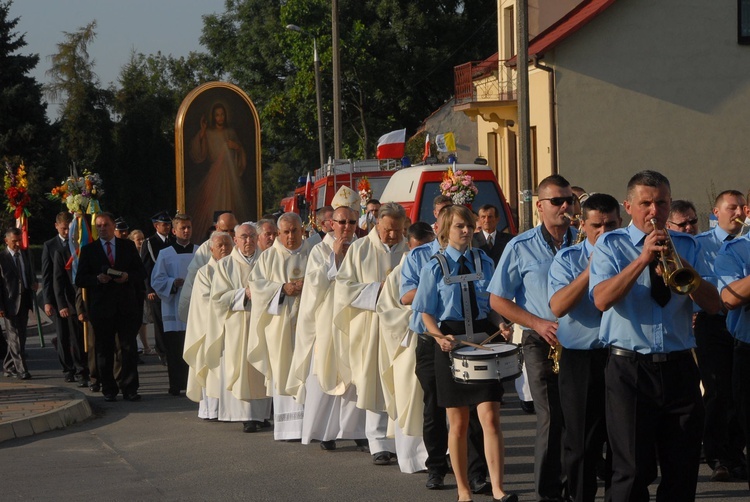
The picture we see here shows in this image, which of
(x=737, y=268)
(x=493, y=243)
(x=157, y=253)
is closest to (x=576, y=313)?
(x=737, y=268)

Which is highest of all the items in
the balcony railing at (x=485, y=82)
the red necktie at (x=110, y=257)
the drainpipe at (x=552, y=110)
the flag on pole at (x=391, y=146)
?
the balcony railing at (x=485, y=82)

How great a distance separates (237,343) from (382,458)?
2.94 metres

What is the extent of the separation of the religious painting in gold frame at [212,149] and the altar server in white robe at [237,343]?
27.0 feet

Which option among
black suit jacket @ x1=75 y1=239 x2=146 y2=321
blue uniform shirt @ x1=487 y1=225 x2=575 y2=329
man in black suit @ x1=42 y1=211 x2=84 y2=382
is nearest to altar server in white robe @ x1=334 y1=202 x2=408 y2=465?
blue uniform shirt @ x1=487 y1=225 x2=575 y2=329

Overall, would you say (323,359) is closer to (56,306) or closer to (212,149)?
(56,306)

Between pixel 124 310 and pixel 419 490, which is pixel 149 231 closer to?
pixel 124 310

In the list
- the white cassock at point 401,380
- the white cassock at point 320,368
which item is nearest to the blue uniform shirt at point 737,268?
the white cassock at point 401,380

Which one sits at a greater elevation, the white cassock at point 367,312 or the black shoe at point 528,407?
the white cassock at point 367,312

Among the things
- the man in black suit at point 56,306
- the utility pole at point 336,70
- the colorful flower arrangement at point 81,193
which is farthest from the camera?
the utility pole at point 336,70

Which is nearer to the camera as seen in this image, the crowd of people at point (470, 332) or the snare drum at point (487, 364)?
the crowd of people at point (470, 332)

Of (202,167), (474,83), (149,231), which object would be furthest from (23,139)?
(202,167)

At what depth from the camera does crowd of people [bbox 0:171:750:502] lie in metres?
6.03

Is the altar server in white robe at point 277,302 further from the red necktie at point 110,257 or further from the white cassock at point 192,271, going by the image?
the red necktie at point 110,257

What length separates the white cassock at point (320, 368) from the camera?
426 inches
